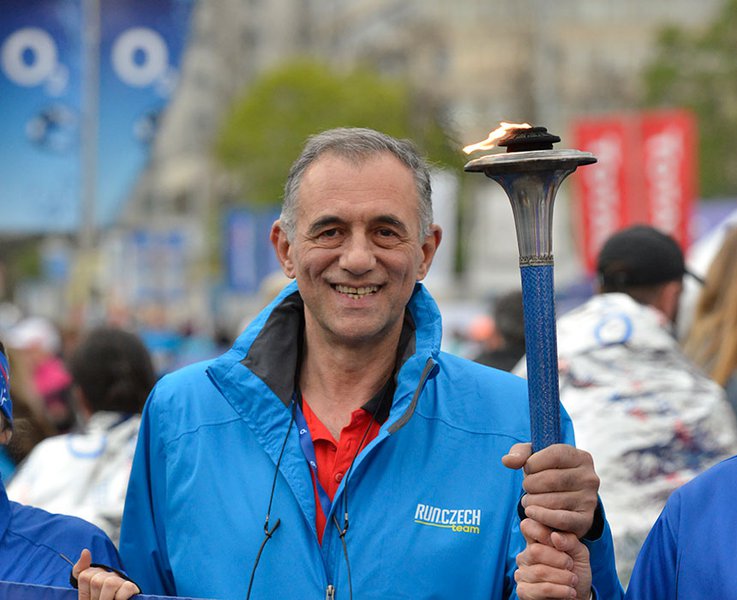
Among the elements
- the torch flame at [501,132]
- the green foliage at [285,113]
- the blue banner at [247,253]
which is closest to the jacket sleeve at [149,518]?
the torch flame at [501,132]

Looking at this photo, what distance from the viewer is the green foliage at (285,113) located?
49.3m

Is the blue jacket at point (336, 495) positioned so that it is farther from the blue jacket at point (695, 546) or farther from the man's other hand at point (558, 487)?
the man's other hand at point (558, 487)

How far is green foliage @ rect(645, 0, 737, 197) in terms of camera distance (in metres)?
38.3

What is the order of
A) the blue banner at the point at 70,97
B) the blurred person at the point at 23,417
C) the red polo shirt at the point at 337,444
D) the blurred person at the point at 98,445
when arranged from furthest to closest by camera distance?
1. the blue banner at the point at 70,97
2. the blurred person at the point at 23,417
3. the blurred person at the point at 98,445
4. the red polo shirt at the point at 337,444

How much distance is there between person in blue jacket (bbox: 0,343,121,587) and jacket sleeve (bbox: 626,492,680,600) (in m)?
1.21

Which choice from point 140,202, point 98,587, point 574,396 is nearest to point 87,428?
point 574,396

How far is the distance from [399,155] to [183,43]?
26.3 ft

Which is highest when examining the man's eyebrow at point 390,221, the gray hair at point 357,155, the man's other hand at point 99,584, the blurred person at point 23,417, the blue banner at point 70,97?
the blue banner at point 70,97

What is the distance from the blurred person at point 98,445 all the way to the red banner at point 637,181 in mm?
7466

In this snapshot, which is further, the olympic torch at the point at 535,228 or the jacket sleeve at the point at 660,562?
the jacket sleeve at the point at 660,562

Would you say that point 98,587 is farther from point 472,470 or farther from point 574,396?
point 574,396

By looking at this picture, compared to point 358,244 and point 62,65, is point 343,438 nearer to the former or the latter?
point 358,244

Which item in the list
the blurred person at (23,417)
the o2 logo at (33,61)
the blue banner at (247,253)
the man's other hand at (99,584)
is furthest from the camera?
the blue banner at (247,253)

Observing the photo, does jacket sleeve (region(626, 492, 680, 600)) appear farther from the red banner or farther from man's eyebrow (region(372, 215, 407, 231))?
the red banner
